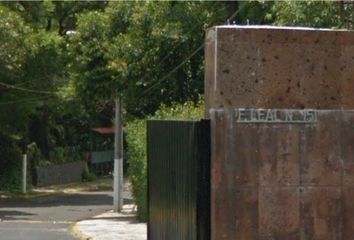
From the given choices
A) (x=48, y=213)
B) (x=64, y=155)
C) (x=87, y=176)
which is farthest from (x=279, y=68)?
(x=87, y=176)

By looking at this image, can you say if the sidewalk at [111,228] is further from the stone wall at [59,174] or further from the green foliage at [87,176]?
the green foliage at [87,176]

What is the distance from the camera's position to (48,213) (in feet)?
101

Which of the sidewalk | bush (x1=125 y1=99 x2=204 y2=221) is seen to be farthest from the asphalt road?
bush (x1=125 y1=99 x2=204 y2=221)

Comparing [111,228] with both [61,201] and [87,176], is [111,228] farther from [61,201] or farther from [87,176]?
[87,176]

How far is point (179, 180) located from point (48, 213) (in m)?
20.7

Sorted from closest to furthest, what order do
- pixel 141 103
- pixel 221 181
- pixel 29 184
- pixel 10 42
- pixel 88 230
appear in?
pixel 221 181, pixel 88 230, pixel 141 103, pixel 10 42, pixel 29 184

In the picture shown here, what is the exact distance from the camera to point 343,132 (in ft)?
33.4

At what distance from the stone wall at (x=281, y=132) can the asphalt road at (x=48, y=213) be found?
1129 centimetres

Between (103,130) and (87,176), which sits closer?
(87,176)

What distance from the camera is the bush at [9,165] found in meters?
43.9

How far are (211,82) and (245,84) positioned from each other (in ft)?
1.34

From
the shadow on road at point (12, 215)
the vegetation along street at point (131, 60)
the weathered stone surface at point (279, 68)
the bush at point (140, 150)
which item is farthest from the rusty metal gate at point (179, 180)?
the shadow on road at point (12, 215)

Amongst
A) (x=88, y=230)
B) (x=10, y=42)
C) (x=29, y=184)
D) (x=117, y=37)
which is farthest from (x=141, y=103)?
(x=29, y=184)

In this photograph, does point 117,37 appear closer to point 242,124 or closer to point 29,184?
point 242,124
